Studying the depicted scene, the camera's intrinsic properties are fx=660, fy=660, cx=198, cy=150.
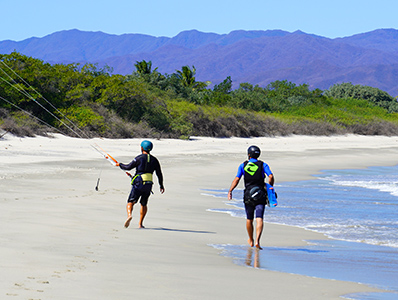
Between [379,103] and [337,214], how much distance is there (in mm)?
67367

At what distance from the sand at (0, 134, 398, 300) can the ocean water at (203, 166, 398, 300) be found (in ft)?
1.23

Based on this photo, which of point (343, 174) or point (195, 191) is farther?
point (343, 174)

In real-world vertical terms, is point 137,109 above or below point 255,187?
above

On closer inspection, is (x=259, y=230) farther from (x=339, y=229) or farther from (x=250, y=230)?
(x=339, y=229)

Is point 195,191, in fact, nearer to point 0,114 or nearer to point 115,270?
point 115,270

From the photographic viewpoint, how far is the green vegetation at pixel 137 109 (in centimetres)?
2931

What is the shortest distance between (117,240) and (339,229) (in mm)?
4357

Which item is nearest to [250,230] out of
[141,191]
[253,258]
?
[253,258]

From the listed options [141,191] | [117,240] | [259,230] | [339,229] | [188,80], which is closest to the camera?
[117,240]

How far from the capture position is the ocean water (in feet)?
24.3

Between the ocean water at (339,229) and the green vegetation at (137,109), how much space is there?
7.17 metres

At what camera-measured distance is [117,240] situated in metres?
8.20

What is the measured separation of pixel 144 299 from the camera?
17.0 ft

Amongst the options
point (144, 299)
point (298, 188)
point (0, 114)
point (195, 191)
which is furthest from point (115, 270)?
point (0, 114)
